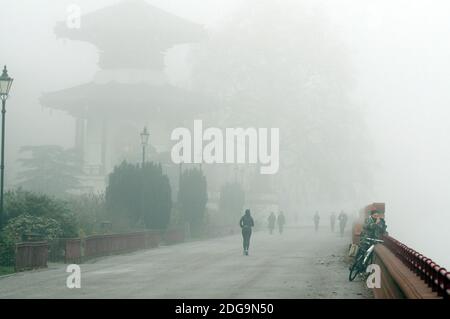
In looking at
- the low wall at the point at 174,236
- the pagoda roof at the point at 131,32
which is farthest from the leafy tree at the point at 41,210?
the pagoda roof at the point at 131,32

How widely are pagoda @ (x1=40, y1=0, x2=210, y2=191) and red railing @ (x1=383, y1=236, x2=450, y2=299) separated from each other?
46.9 m

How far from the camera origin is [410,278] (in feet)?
36.7

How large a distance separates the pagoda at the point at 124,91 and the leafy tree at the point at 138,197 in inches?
907

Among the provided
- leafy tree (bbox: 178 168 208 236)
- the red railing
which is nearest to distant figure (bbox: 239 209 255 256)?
the red railing

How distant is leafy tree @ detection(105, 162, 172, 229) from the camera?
35125 millimetres

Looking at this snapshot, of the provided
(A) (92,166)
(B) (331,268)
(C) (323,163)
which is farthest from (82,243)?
(C) (323,163)

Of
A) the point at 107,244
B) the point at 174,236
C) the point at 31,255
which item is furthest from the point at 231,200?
the point at 31,255

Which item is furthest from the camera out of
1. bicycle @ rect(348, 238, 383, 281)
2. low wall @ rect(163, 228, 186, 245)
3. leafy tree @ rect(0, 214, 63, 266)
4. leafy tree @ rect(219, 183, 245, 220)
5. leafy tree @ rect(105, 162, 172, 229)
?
leafy tree @ rect(219, 183, 245, 220)

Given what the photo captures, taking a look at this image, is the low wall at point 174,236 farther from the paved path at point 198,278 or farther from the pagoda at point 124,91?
the pagoda at point 124,91

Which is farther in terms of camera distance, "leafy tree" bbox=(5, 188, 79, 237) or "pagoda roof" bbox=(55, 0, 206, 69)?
"pagoda roof" bbox=(55, 0, 206, 69)

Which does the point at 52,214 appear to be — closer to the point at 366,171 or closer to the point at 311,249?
the point at 311,249

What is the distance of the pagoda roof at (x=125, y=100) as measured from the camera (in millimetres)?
62531

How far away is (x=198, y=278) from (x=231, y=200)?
37.2 m

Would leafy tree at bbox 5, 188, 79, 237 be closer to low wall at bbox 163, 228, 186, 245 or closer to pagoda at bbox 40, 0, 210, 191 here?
→ low wall at bbox 163, 228, 186, 245
